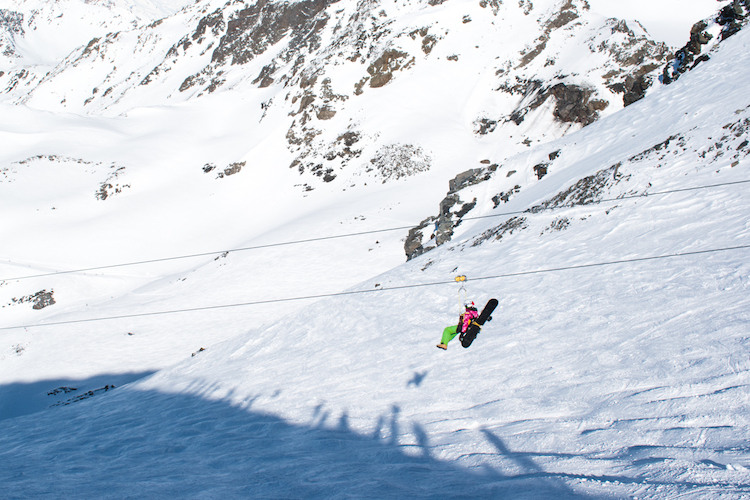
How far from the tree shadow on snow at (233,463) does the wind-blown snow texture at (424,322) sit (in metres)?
0.05

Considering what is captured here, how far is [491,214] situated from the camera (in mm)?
21000

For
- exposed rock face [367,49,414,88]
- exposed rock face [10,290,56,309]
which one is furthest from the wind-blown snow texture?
exposed rock face [367,49,414,88]

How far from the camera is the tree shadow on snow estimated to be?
485cm

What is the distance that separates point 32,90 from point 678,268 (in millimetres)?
135542

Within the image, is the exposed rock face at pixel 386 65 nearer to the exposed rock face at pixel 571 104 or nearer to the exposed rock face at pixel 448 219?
the exposed rock face at pixel 571 104

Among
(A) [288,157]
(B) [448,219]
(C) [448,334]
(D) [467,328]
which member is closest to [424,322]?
(C) [448,334]

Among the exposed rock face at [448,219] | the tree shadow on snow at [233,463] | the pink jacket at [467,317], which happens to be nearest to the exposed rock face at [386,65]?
the exposed rock face at [448,219]

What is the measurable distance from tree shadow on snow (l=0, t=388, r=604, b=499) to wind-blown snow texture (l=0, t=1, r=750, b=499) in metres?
0.05

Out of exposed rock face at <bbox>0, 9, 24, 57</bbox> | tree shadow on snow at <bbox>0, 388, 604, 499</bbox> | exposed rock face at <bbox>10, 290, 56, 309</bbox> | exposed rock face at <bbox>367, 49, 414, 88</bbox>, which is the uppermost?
exposed rock face at <bbox>0, 9, 24, 57</bbox>

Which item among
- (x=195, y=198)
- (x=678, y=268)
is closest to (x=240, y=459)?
(x=678, y=268)

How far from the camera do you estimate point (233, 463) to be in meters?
6.48

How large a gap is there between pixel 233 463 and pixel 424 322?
22.4 ft

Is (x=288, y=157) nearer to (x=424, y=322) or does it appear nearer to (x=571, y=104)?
(x=571, y=104)

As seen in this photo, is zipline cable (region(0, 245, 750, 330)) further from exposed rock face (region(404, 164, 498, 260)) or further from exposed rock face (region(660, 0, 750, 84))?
exposed rock face (region(660, 0, 750, 84))
